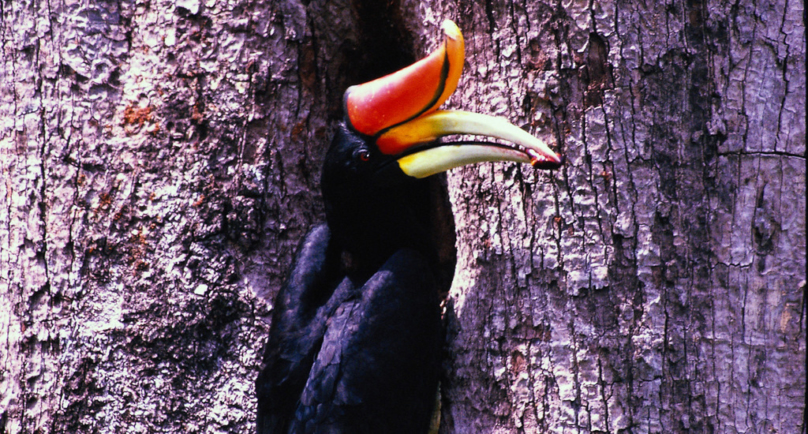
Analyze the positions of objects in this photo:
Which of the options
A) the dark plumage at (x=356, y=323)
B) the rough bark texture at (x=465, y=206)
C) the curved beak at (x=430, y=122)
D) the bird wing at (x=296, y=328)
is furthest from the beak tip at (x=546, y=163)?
the bird wing at (x=296, y=328)

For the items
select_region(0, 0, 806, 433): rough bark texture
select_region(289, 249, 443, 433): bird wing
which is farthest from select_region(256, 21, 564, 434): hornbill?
select_region(0, 0, 806, 433): rough bark texture

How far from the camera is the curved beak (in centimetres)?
180

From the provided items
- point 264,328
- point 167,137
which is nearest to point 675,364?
point 264,328

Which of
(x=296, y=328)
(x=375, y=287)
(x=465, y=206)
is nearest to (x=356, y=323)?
(x=375, y=287)

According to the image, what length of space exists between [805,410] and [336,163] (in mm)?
1595

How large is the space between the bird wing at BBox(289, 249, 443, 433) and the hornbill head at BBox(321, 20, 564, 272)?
0.95 feet

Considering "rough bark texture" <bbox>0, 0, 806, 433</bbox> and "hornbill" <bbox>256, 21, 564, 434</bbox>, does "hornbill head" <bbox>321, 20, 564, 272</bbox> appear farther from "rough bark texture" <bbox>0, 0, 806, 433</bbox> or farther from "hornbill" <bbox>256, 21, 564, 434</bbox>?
"rough bark texture" <bbox>0, 0, 806, 433</bbox>

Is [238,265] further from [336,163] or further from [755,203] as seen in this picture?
[755,203]

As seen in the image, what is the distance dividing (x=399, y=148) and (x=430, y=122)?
0.19m

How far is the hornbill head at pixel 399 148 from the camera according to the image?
6.00 ft

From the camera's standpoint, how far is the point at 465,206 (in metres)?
2.10

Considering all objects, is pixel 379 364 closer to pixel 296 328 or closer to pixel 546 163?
pixel 296 328

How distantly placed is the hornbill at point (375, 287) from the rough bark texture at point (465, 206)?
0.15 meters

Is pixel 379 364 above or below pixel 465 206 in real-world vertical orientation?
below
